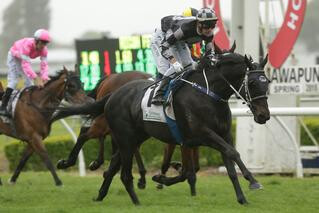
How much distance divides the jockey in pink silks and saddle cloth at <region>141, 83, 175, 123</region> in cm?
306

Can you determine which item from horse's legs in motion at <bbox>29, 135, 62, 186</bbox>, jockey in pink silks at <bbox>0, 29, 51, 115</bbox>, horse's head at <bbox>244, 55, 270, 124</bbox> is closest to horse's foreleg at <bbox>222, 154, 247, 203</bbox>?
horse's head at <bbox>244, 55, 270, 124</bbox>

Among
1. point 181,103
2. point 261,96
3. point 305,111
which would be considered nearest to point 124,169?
point 181,103

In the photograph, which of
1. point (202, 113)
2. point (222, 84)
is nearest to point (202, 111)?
point (202, 113)

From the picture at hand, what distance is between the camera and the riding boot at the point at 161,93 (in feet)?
23.3

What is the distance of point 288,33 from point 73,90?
3.03m

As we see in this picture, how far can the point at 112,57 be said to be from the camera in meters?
12.3

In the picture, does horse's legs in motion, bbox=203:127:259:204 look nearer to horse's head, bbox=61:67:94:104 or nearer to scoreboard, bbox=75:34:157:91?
horse's head, bbox=61:67:94:104

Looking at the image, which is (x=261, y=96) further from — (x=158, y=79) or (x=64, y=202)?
(x=64, y=202)

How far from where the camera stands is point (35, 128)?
33.1 ft

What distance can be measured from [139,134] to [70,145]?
5747 millimetres

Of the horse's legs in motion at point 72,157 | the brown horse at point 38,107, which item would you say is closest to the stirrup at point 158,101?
the horse's legs in motion at point 72,157

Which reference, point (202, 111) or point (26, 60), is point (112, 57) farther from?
point (202, 111)

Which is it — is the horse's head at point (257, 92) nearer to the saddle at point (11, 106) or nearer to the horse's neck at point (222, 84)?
the horse's neck at point (222, 84)

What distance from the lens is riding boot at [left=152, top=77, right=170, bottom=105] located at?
23.3 ft
